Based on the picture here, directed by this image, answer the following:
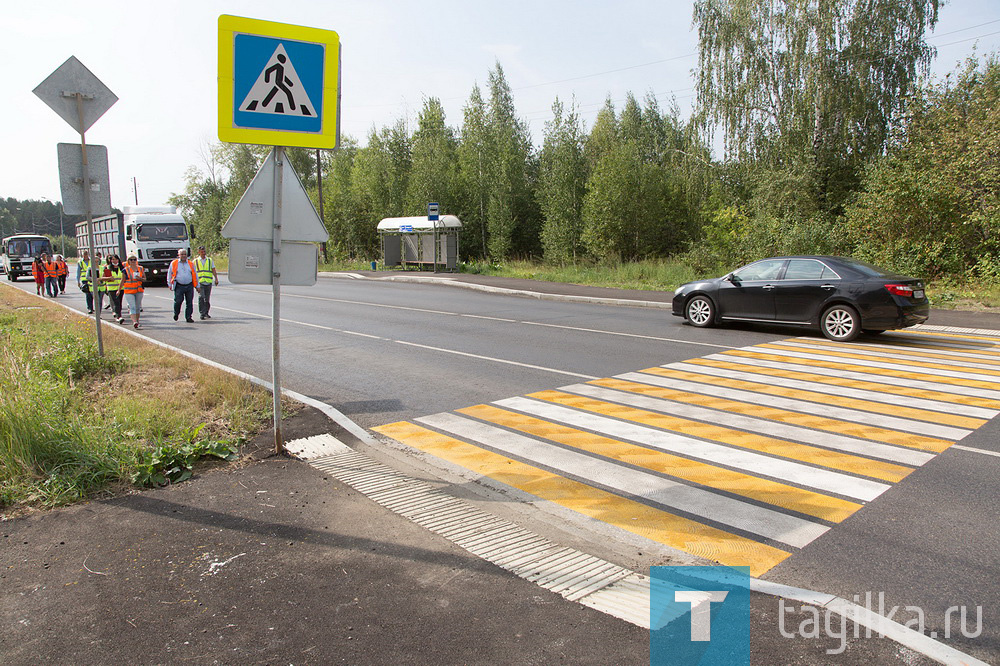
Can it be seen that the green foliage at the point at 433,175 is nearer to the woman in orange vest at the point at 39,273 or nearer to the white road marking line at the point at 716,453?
the woman in orange vest at the point at 39,273

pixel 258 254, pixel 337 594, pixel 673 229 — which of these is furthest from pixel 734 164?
pixel 337 594

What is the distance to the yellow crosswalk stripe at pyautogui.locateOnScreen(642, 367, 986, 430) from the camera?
21.6 feet

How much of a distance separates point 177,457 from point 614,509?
11.6 feet

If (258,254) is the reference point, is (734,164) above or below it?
above

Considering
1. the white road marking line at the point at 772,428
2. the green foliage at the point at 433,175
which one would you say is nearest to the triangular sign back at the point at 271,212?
the white road marking line at the point at 772,428

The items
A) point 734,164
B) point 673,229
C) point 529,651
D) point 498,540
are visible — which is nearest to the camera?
point 529,651

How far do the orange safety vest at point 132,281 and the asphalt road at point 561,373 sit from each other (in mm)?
986

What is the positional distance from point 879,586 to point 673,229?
102 feet

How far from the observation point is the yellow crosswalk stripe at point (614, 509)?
391cm

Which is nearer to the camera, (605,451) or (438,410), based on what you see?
(605,451)

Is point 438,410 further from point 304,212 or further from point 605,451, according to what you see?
point 304,212

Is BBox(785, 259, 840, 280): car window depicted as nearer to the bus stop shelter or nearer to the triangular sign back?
the triangular sign back

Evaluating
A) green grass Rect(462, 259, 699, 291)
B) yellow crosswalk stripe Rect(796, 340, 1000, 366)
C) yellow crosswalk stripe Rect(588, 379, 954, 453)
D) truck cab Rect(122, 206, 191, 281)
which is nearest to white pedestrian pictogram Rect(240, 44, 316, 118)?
yellow crosswalk stripe Rect(588, 379, 954, 453)

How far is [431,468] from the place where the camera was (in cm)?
544
